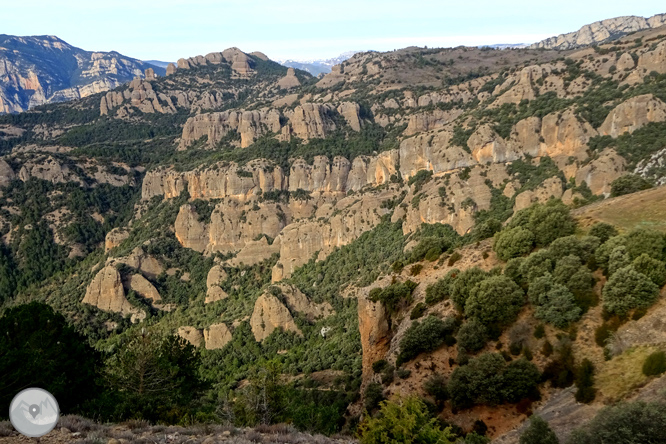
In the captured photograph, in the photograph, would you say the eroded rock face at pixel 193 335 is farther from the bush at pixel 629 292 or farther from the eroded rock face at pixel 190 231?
the bush at pixel 629 292

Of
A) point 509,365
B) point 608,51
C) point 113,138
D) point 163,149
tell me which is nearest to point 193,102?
point 113,138

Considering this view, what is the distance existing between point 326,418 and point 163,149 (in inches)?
5105

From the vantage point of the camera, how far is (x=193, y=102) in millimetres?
191000

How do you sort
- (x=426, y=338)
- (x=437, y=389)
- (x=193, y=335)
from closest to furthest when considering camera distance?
(x=437, y=389) → (x=426, y=338) → (x=193, y=335)

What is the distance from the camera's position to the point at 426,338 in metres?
27.0

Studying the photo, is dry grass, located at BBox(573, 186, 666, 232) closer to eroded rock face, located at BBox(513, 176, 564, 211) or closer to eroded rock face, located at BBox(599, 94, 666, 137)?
eroded rock face, located at BBox(513, 176, 564, 211)

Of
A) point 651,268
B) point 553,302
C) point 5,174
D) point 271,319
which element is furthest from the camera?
point 5,174

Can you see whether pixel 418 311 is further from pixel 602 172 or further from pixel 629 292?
pixel 602 172

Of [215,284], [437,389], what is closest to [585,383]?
[437,389]

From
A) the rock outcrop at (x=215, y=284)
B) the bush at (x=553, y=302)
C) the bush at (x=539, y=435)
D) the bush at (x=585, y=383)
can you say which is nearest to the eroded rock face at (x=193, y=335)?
the rock outcrop at (x=215, y=284)

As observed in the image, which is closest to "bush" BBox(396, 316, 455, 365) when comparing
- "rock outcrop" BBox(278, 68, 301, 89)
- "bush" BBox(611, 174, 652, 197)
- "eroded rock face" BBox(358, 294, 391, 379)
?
"eroded rock face" BBox(358, 294, 391, 379)

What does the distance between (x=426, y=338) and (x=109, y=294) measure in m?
67.9

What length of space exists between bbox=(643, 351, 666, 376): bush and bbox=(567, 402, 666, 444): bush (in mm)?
4249

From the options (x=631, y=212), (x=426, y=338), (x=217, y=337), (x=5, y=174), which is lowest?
(x=217, y=337)
